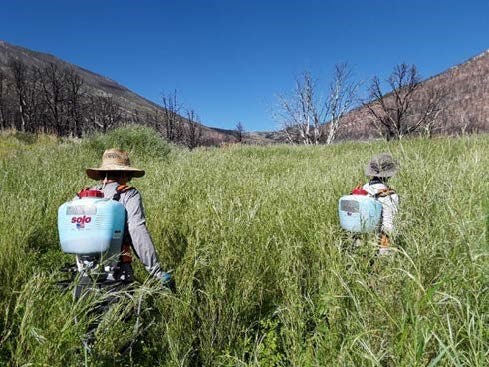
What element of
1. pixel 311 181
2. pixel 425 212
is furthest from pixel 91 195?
pixel 311 181

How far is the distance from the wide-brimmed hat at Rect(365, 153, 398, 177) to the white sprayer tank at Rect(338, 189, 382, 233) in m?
0.64

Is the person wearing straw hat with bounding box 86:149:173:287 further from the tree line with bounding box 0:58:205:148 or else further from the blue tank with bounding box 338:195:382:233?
the tree line with bounding box 0:58:205:148

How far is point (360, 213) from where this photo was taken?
321 centimetres

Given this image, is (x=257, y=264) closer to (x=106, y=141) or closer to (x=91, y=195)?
(x=91, y=195)

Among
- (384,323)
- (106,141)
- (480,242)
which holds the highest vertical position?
(106,141)

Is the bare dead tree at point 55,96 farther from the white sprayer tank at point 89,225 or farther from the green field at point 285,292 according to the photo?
the white sprayer tank at point 89,225

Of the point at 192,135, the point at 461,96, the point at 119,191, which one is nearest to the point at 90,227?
the point at 119,191

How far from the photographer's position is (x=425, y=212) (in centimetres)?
279

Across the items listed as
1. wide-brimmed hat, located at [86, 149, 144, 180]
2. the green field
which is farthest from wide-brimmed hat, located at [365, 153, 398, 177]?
wide-brimmed hat, located at [86, 149, 144, 180]

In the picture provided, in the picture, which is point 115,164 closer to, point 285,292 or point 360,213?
point 285,292

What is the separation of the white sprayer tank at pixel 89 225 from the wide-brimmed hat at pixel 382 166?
8.69ft

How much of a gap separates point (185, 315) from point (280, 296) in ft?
2.78

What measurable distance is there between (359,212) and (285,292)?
0.95 meters

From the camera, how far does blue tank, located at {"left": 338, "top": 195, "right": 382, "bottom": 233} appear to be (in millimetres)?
3148
